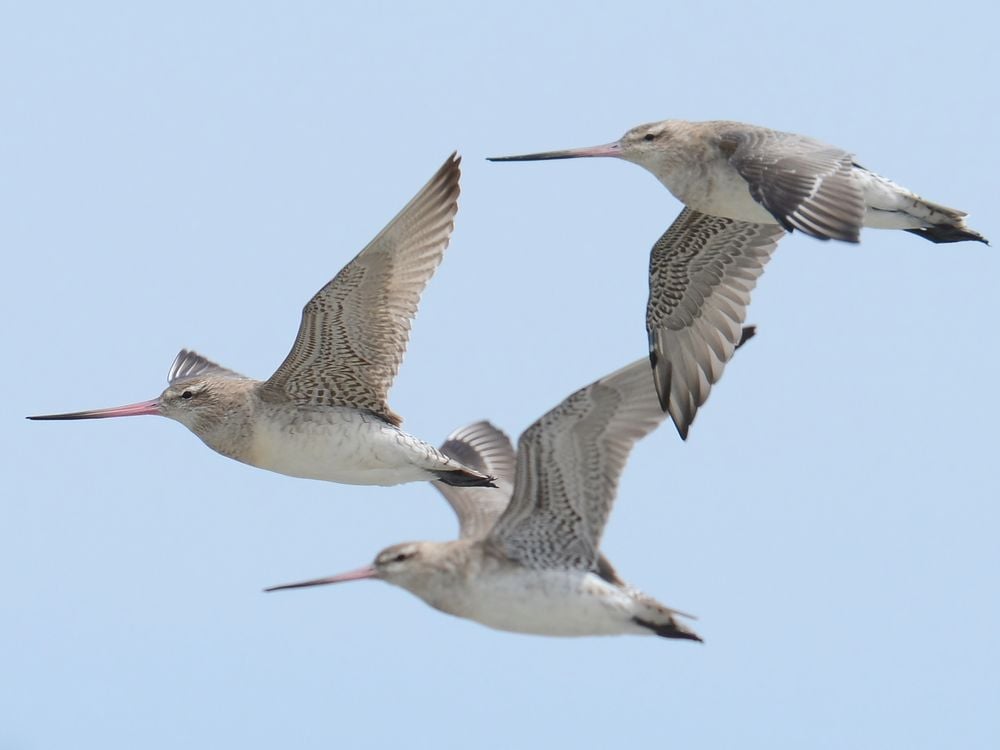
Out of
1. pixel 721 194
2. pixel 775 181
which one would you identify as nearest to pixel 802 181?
pixel 775 181

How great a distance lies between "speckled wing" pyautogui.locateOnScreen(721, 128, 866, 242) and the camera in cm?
1156

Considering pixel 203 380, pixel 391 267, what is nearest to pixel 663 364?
pixel 391 267

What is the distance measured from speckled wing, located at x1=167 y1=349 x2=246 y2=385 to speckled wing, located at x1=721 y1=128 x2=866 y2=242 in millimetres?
4193

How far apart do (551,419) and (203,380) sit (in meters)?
2.71

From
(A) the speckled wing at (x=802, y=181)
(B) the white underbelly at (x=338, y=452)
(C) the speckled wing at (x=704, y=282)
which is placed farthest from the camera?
(C) the speckled wing at (x=704, y=282)

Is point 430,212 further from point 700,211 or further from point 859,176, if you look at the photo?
point 859,176

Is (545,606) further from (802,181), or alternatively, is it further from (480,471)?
(802,181)

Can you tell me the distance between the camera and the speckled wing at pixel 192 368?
15.1 m

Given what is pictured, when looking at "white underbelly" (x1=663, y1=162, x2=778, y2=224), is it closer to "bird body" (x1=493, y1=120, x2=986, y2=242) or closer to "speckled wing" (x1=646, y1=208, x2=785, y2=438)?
"bird body" (x1=493, y1=120, x2=986, y2=242)

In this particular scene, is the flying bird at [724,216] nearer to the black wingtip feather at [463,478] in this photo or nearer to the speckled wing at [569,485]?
the speckled wing at [569,485]

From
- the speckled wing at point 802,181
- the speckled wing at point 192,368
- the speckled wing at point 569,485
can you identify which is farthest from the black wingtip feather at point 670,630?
the speckled wing at point 192,368

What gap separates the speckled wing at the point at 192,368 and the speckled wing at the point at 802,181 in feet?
13.8

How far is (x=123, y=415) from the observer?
1392 centimetres

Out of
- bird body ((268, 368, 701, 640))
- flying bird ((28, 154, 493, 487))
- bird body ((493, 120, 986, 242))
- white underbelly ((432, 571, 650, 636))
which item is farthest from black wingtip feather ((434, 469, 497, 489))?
bird body ((493, 120, 986, 242))
